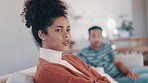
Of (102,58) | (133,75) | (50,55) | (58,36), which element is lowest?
(133,75)

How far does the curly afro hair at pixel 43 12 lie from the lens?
140 cm

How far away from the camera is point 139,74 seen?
238 centimetres

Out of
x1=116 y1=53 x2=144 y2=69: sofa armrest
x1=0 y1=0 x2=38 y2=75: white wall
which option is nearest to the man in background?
x1=116 y1=53 x2=144 y2=69: sofa armrest

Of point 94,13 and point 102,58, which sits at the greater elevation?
point 94,13

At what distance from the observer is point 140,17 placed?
22.3 ft

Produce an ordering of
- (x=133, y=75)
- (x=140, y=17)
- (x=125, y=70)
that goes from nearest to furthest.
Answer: (x=133, y=75)
(x=125, y=70)
(x=140, y=17)

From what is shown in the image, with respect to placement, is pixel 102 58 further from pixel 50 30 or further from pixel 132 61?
pixel 50 30

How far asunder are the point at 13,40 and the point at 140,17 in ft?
17.6

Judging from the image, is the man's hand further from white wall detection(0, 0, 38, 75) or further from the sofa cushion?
the sofa cushion

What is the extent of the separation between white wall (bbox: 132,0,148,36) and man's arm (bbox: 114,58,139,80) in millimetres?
4323

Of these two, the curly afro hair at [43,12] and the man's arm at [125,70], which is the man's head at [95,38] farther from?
the curly afro hair at [43,12]

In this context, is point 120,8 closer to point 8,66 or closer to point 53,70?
point 8,66

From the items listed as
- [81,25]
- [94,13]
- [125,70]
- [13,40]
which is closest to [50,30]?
[13,40]

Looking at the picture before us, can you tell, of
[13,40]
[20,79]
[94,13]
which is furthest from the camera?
[94,13]
